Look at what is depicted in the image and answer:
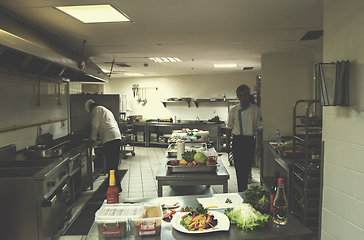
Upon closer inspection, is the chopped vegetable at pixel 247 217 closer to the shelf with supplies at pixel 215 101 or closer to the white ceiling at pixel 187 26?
the white ceiling at pixel 187 26

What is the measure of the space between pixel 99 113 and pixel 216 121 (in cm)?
491

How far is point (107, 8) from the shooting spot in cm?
288

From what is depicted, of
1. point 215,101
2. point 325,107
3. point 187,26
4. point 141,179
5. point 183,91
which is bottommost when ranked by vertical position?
point 141,179

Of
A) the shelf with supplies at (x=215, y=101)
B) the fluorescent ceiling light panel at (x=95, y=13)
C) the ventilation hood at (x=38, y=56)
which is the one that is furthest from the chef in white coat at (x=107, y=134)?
the shelf with supplies at (x=215, y=101)

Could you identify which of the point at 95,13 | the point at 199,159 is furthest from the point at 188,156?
the point at 95,13

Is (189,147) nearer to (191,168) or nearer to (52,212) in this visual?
(191,168)

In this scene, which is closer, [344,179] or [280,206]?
[280,206]

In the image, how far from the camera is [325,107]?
2514mm

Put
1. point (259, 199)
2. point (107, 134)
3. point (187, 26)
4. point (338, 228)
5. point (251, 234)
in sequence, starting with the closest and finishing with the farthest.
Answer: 1. point (251, 234)
2. point (259, 199)
3. point (338, 228)
4. point (187, 26)
5. point (107, 134)

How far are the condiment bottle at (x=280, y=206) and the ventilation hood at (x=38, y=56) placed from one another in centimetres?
225

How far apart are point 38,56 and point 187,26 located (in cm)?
188

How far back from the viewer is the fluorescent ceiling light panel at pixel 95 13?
2859 millimetres

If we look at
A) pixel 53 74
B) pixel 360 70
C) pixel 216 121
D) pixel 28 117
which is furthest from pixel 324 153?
pixel 216 121

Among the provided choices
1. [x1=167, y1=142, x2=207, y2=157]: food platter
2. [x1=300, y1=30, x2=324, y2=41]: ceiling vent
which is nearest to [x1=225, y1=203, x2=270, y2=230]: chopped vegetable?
[x1=167, y1=142, x2=207, y2=157]: food platter
